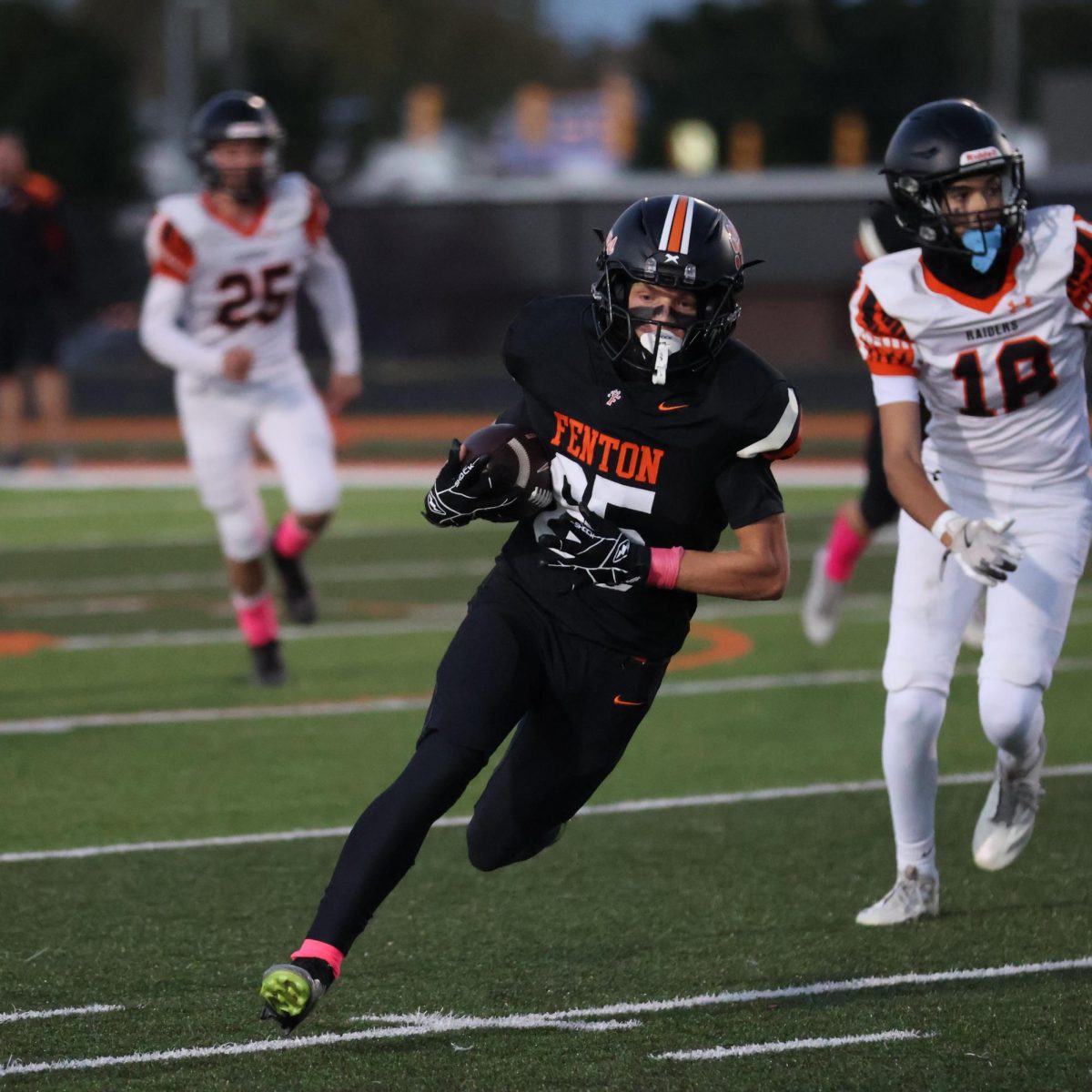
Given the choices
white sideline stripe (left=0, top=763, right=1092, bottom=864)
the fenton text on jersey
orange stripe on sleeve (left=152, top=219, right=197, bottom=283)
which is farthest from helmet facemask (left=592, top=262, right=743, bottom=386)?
orange stripe on sleeve (left=152, top=219, right=197, bottom=283)

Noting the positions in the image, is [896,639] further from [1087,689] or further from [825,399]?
[825,399]

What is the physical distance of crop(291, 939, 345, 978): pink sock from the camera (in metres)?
3.84

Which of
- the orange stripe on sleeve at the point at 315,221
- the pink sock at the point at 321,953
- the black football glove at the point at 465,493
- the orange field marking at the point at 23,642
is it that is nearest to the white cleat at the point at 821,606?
the orange stripe on sleeve at the point at 315,221

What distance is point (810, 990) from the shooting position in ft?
14.5

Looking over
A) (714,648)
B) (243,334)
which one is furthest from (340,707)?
(714,648)

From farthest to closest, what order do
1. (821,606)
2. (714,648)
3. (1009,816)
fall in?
(714,648) → (821,606) → (1009,816)

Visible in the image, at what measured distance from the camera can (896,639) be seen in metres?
4.98

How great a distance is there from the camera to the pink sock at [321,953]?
151 inches

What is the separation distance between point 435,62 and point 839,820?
71146mm

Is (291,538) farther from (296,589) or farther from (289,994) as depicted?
(289,994)

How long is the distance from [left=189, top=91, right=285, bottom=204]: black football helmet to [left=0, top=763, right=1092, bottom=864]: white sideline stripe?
2.81m

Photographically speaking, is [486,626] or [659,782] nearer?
[486,626]

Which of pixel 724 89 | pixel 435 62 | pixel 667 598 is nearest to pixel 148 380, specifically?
pixel 667 598

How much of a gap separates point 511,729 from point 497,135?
66.6 m
